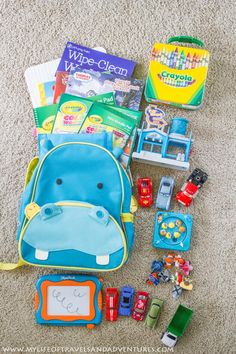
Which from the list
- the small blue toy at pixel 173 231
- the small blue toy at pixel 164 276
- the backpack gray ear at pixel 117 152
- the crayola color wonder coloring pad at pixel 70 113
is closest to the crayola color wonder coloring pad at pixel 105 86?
the crayola color wonder coloring pad at pixel 70 113

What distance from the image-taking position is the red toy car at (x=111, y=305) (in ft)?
3.78

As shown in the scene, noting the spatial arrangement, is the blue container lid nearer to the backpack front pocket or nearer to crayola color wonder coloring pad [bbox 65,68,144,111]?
crayola color wonder coloring pad [bbox 65,68,144,111]

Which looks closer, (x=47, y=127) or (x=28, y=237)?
(x=28, y=237)

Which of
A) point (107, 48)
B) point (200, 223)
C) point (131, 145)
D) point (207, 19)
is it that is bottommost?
point (200, 223)

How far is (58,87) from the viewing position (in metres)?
1.24

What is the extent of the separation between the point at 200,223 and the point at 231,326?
10.1 inches

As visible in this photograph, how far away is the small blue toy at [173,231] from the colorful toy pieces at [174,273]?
0.03 meters

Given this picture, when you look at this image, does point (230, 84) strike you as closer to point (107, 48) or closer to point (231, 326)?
point (107, 48)

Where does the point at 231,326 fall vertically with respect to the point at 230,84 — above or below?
below

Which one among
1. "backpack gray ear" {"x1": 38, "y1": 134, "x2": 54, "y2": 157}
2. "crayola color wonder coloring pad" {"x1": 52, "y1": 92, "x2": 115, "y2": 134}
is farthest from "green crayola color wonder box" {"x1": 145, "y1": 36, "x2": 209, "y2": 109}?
"backpack gray ear" {"x1": 38, "y1": 134, "x2": 54, "y2": 157}

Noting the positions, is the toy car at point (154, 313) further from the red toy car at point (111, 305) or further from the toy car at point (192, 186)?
the toy car at point (192, 186)

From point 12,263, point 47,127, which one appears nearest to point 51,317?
point 12,263

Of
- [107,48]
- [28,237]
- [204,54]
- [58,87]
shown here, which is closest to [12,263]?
[28,237]

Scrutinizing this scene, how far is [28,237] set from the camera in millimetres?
1101
